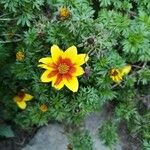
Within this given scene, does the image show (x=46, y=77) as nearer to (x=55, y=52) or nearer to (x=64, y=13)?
(x=55, y=52)

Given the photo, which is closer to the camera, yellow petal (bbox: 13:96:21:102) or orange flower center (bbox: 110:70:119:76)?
orange flower center (bbox: 110:70:119:76)

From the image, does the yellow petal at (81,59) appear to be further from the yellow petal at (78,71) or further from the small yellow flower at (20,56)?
the small yellow flower at (20,56)

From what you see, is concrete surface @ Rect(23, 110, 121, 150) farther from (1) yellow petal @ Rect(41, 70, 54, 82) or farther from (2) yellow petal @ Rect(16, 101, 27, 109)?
(1) yellow petal @ Rect(41, 70, 54, 82)

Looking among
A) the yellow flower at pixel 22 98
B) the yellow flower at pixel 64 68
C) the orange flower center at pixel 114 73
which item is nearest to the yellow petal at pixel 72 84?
the yellow flower at pixel 64 68

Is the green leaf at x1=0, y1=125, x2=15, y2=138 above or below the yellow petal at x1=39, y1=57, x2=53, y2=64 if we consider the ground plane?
below

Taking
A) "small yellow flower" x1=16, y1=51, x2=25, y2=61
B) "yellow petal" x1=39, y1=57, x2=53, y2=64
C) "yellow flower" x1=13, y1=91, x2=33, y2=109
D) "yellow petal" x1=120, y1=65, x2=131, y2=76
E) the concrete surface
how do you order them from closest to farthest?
"yellow petal" x1=39, y1=57, x2=53, y2=64
"small yellow flower" x1=16, y1=51, x2=25, y2=61
"yellow petal" x1=120, y1=65, x2=131, y2=76
"yellow flower" x1=13, y1=91, x2=33, y2=109
the concrete surface

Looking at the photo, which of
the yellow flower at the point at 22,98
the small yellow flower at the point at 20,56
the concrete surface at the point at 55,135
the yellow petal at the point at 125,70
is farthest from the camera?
the concrete surface at the point at 55,135

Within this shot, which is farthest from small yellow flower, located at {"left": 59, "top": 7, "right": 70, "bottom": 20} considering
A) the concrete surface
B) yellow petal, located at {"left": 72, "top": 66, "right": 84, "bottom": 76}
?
the concrete surface

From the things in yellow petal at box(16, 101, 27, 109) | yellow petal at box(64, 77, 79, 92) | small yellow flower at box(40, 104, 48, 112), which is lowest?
yellow petal at box(16, 101, 27, 109)
